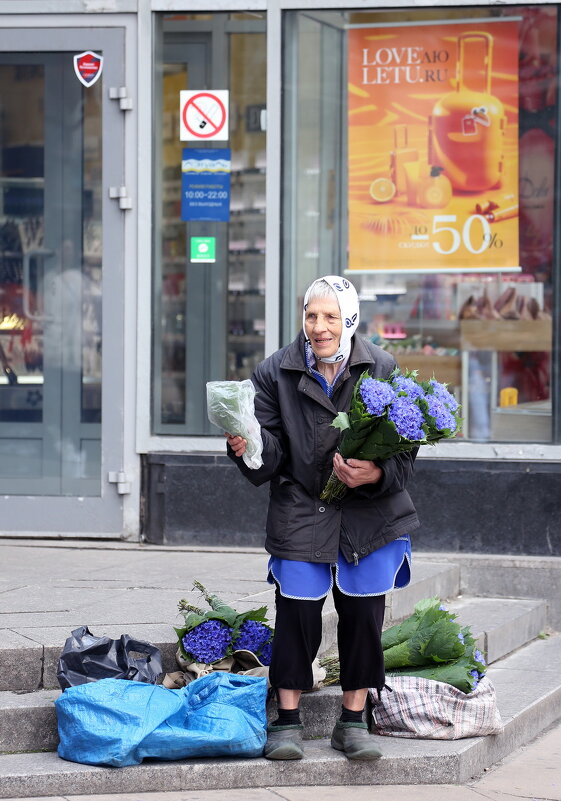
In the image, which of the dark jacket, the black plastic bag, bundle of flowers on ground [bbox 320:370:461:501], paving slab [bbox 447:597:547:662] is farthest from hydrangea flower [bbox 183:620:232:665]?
paving slab [bbox 447:597:547:662]

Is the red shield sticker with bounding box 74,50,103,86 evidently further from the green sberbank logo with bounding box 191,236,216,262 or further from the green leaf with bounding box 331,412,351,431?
the green leaf with bounding box 331,412,351,431

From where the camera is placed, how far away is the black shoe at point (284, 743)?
4.36 m

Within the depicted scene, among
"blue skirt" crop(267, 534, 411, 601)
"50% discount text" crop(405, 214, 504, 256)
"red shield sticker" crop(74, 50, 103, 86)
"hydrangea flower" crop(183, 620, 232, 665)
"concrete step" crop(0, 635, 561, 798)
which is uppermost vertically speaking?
"red shield sticker" crop(74, 50, 103, 86)

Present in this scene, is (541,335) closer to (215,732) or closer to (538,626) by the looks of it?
(538,626)

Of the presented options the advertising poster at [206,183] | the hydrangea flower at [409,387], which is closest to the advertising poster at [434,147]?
the advertising poster at [206,183]

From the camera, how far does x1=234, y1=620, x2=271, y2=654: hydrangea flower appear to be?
15.6 feet

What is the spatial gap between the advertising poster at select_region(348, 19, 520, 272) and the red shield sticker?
1.45 m

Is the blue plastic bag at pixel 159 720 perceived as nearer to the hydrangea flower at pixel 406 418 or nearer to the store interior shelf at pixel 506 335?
the hydrangea flower at pixel 406 418

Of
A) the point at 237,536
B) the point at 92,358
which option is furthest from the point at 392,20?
the point at 237,536

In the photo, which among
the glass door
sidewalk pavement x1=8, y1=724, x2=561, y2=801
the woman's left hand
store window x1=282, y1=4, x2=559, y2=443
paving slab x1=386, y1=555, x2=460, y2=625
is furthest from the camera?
the glass door

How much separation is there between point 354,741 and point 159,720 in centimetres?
69

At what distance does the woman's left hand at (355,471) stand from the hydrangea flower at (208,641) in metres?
0.90

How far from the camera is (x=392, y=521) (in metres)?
4.35

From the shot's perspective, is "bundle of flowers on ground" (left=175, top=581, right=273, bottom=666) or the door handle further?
the door handle
